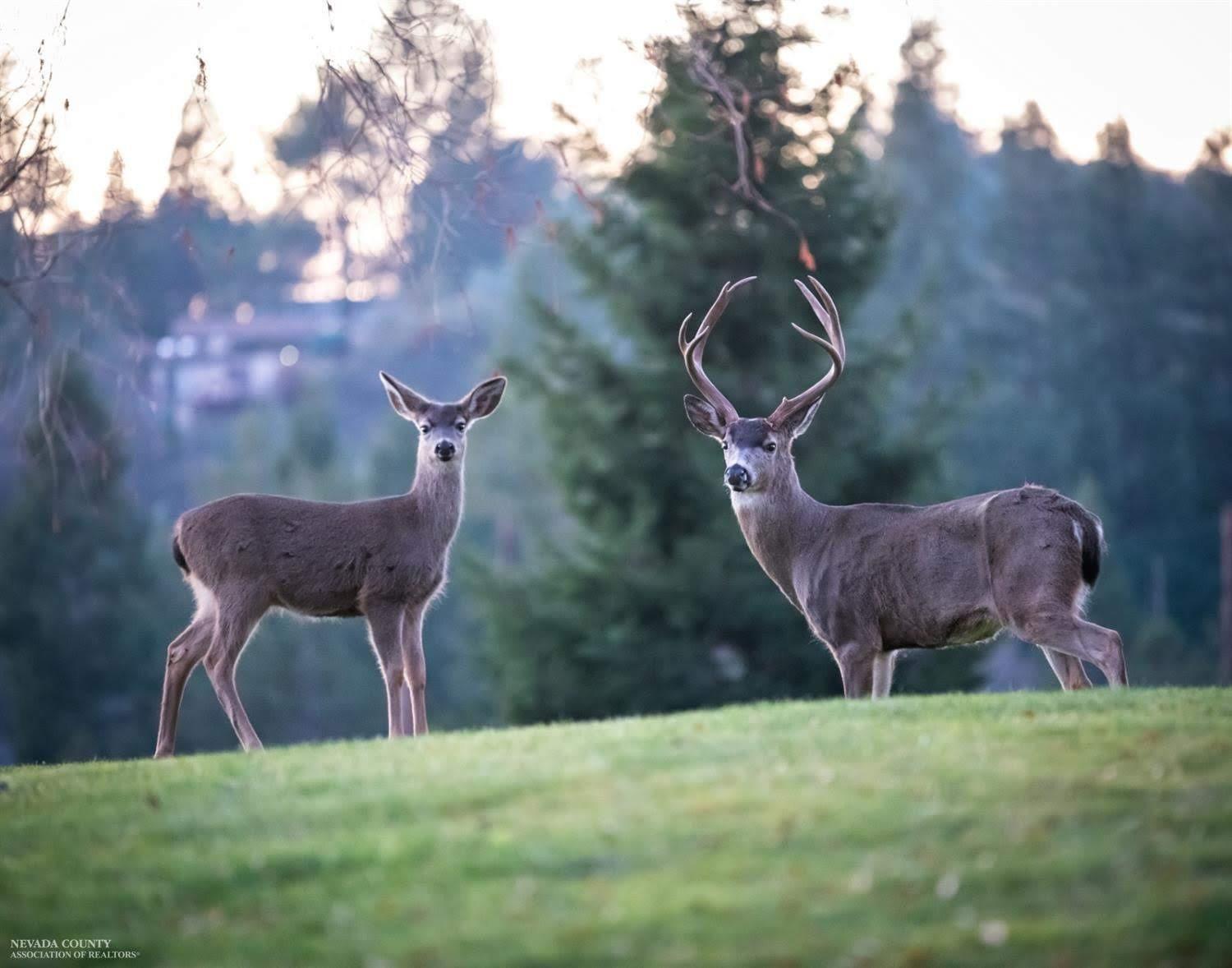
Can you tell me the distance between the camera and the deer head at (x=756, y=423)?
42.7 feet

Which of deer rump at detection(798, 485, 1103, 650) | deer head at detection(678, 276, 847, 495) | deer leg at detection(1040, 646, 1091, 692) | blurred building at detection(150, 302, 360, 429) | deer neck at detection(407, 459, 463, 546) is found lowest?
deer leg at detection(1040, 646, 1091, 692)

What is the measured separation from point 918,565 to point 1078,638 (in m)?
1.11

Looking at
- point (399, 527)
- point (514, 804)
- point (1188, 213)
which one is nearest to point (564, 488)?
point (399, 527)

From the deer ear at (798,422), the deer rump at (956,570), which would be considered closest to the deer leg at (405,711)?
the deer rump at (956,570)

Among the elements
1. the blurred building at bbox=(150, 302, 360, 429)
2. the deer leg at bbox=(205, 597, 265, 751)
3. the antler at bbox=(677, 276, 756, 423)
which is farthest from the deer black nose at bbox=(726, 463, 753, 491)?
the blurred building at bbox=(150, 302, 360, 429)

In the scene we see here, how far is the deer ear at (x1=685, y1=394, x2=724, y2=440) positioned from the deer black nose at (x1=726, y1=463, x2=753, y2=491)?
2.67 ft

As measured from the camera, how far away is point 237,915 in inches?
272

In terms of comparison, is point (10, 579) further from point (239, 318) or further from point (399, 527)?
point (399, 527)

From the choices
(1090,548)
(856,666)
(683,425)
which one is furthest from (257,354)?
(1090,548)

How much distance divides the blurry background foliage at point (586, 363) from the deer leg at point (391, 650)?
70.0 inches

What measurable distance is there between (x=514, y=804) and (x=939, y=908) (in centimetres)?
210

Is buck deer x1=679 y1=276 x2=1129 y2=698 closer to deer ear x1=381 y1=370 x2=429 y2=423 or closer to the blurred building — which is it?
deer ear x1=381 y1=370 x2=429 y2=423

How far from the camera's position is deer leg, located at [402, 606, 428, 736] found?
483 inches

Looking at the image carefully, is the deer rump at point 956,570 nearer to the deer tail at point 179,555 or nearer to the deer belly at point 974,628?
the deer belly at point 974,628
